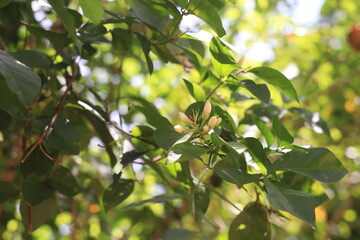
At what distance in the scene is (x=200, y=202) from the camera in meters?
0.83

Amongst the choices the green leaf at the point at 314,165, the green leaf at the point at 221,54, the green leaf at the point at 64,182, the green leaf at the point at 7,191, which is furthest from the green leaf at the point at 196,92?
the green leaf at the point at 7,191

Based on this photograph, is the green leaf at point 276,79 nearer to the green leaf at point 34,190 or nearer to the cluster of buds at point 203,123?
the cluster of buds at point 203,123

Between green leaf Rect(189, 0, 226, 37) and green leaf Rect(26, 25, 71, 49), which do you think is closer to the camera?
green leaf Rect(189, 0, 226, 37)

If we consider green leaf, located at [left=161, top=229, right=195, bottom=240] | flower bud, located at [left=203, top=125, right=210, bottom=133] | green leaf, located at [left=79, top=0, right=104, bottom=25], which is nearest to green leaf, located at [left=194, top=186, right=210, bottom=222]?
green leaf, located at [left=161, top=229, right=195, bottom=240]

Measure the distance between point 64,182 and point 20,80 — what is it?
0.38 m

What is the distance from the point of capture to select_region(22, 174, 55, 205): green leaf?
0.83 m

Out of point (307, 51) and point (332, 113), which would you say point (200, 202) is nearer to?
point (307, 51)

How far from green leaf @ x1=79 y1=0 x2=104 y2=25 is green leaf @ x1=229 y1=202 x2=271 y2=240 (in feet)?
1.20

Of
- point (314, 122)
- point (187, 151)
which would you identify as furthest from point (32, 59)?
point (314, 122)

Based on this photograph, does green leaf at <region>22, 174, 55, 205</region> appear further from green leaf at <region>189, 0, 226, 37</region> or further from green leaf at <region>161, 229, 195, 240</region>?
green leaf at <region>189, 0, 226, 37</region>

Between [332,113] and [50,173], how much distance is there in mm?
1790

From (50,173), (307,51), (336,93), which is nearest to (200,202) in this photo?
(50,173)

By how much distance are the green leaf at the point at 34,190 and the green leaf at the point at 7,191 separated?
10 centimetres

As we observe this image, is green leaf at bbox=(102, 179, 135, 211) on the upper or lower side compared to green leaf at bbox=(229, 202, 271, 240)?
lower
